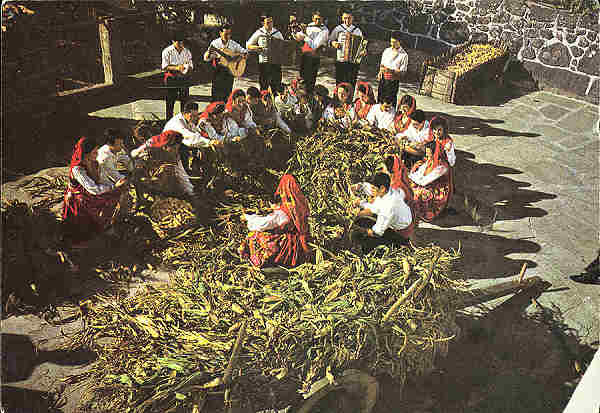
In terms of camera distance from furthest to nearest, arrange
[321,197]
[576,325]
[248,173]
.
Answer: [248,173] < [321,197] < [576,325]

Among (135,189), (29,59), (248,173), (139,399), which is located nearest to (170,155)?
(135,189)

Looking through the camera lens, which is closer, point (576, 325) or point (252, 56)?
point (576, 325)

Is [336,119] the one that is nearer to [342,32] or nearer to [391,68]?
[391,68]

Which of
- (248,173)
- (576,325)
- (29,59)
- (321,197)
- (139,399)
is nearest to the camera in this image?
(139,399)

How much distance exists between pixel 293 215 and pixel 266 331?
1466mm

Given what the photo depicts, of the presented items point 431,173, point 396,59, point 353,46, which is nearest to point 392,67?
point 396,59

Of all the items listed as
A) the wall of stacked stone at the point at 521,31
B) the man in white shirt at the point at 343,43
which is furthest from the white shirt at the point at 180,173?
the wall of stacked stone at the point at 521,31

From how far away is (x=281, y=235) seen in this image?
17.5ft

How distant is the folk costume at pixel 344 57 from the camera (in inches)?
415

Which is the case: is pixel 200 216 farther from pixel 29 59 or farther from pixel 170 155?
pixel 29 59

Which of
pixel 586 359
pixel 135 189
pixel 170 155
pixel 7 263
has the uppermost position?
pixel 170 155

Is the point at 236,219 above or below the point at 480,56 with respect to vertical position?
below

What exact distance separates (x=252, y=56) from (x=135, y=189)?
7.77 metres

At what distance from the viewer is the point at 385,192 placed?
5621 millimetres
